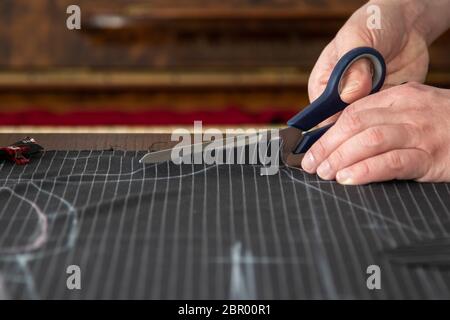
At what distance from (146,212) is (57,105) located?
93 cm

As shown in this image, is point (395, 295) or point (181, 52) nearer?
point (395, 295)

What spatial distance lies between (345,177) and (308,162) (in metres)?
0.05

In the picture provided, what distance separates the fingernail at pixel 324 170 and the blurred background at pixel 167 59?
715 millimetres

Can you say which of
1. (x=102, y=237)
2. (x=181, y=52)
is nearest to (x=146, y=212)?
(x=102, y=237)

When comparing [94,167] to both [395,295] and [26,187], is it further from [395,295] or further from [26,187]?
[395,295]

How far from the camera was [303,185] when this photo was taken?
0.71 m

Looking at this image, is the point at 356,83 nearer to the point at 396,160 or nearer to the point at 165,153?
the point at 396,160

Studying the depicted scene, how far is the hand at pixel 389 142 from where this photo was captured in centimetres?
71

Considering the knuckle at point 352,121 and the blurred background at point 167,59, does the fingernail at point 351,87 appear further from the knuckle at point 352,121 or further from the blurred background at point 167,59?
the blurred background at point 167,59

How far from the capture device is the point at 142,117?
1464mm
